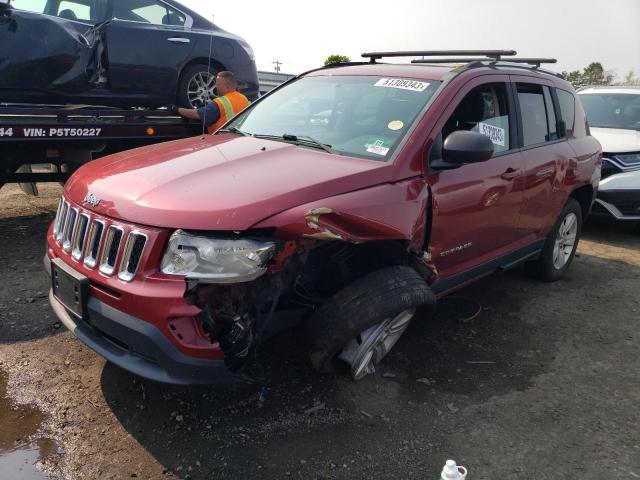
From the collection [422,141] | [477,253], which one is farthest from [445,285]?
[422,141]

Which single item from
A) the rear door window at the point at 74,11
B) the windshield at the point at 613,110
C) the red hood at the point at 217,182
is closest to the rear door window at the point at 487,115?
the red hood at the point at 217,182

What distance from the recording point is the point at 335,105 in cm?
355

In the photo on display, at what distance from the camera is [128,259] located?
7.85 feet

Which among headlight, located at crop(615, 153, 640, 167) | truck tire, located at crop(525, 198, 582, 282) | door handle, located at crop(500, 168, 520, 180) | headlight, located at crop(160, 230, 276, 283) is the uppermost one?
door handle, located at crop(500, 168, 520, 180)

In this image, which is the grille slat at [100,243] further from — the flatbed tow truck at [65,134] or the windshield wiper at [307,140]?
the flatbed tow truck at [65,134]

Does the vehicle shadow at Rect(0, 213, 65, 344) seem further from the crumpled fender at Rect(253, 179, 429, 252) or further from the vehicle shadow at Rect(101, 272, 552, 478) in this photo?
the crumpled fender at Rect(253, 179, 429, 252)

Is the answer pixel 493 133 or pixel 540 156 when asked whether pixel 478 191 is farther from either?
pixel 540 156

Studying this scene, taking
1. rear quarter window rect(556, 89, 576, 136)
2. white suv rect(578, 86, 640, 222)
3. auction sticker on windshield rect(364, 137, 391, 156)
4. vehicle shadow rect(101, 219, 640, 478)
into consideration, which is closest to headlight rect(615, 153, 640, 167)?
white suv rect(578, 86, 640, 222)

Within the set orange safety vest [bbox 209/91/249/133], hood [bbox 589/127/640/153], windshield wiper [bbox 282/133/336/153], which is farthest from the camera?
hood [bbox 589/127/640/153]

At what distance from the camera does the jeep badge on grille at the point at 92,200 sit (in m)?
2.63

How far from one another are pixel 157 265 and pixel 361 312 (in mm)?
995

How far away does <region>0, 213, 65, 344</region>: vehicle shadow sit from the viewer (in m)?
3.60

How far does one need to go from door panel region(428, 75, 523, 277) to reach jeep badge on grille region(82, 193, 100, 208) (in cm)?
179

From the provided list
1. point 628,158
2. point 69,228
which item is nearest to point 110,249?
point 69,228
